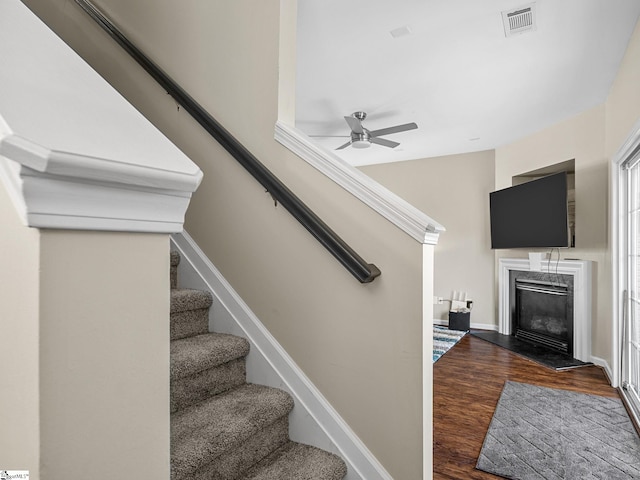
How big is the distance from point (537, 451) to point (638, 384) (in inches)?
51.1

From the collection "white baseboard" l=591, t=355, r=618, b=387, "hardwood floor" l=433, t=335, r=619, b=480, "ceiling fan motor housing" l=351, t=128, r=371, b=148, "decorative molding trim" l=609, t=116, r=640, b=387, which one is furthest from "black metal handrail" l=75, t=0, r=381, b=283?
"white baseboard" l=591, t=355, r=618, b=387

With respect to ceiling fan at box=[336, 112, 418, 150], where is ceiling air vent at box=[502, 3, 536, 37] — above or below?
above

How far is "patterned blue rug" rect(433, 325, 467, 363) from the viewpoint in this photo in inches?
171

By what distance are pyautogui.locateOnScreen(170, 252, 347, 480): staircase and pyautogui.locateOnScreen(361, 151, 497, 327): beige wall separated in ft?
15.9

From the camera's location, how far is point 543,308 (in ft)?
15.4

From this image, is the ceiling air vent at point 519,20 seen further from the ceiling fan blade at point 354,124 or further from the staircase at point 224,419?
the staircase at point 224,419

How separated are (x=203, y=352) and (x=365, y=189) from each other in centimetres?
88

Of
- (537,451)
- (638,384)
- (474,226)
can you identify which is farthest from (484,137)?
(537,451)

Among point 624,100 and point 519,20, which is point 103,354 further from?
point 624,100

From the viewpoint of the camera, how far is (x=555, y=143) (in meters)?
4.48

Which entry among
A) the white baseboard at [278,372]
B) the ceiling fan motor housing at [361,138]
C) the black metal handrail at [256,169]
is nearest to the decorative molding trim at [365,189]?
the black metal handrail at [256,169]

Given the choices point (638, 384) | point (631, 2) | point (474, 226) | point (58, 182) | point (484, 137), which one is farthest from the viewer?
point (474, 226)

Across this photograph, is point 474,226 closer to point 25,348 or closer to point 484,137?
point 484,137

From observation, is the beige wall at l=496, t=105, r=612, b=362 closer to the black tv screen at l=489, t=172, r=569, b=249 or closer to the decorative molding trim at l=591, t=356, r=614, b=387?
the decorative molding trim at l=591, t=356, r=614, b=387
